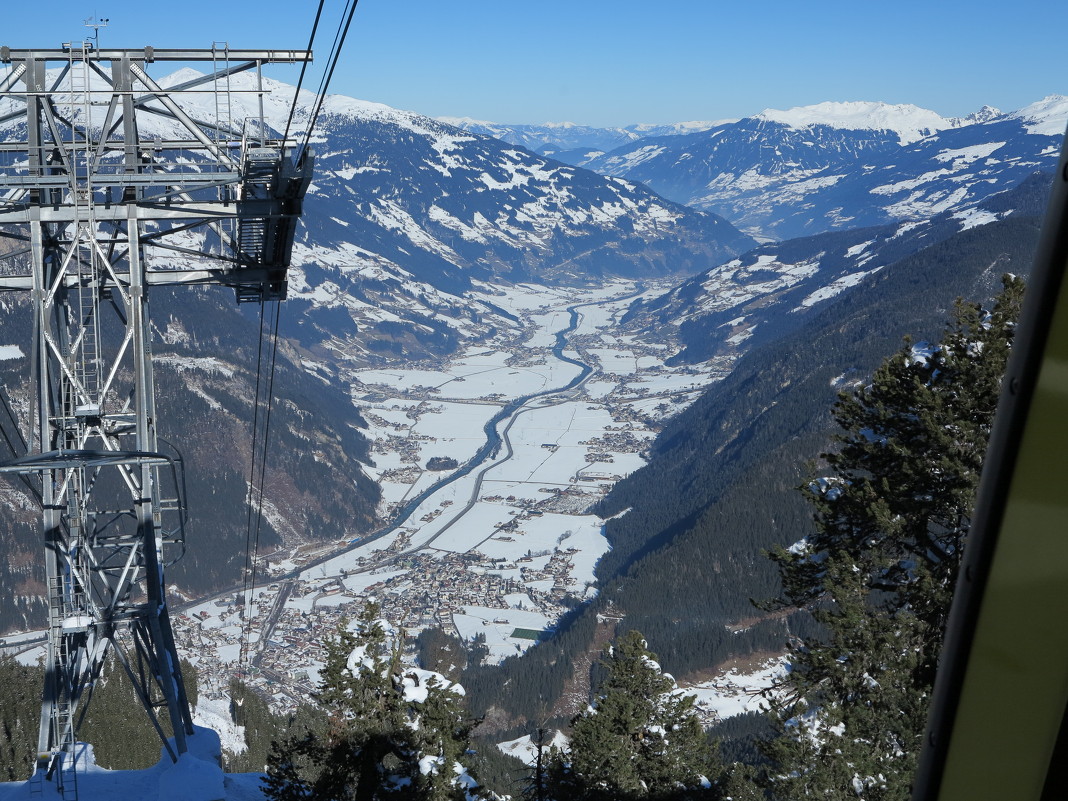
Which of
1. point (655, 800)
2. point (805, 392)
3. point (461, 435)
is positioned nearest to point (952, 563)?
point (655, 800)

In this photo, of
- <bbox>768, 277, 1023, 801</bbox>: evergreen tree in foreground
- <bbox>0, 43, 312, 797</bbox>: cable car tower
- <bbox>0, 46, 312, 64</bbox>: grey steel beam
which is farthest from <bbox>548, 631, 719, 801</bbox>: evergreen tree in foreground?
<bbox>0, 46, 312, 64</bbox>: grey steel beam

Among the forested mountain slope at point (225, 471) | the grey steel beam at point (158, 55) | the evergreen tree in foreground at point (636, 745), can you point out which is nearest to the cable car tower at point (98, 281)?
the grey steel beam at point (158, 55)

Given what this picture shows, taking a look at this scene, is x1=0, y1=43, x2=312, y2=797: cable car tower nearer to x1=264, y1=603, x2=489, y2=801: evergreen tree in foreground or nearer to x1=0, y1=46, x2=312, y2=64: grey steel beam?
x1=0, y1=46, x2=312, y2=64: grey steel beam

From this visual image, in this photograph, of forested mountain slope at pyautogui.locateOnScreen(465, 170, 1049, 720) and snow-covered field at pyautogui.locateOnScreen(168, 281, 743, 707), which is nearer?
forested mountain slope at pyautogui.locateOnScreen(465, 170, 1049, 720)

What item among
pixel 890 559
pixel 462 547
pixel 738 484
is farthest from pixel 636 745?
pixel 462 547

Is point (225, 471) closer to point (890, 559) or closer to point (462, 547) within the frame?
point (462, 547)

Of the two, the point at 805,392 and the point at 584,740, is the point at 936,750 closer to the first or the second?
the point at 584,740
